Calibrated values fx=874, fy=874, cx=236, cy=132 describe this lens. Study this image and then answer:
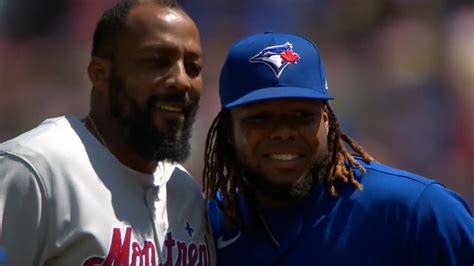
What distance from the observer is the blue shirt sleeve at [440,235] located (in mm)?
2607

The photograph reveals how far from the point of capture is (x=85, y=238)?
2.54m

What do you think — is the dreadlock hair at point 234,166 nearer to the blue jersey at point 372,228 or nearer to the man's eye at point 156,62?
the blue jersey at point 372,228

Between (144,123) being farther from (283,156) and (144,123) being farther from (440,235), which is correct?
(440,235)

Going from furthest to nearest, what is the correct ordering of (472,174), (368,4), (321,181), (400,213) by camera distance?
1. (368,4)
2. (472,174)
3. (321,181)
4. (400,213)

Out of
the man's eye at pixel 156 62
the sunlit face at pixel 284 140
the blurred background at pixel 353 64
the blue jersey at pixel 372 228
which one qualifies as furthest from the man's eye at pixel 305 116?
the blurred background at pixel 353 64

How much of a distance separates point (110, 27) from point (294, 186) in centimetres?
79

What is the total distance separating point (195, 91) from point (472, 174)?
348 cm

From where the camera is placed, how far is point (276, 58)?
2859mm

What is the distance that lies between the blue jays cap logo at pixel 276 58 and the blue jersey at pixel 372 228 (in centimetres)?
42

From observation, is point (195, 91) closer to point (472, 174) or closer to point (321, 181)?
point (321, 181)

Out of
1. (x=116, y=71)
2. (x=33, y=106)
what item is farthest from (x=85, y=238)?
(x=33, y=106)

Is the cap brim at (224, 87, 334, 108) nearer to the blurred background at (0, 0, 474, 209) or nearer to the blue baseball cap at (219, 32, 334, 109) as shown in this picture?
the blue baseball cap at (219, 32, 334, 109)

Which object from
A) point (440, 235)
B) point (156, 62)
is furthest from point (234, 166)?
point (440, 235)

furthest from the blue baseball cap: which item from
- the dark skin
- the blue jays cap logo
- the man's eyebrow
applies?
the man's eyebrow
